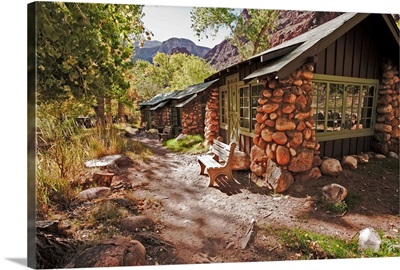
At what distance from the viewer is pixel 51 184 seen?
2.40m

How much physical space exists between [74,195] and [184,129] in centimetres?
Answer: 495

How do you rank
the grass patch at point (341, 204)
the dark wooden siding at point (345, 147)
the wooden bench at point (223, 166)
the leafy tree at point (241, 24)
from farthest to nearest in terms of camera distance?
the dark wooden siding at point (345, 147), the wooden bench at point (223, 166), the leafy tree at point (241, 24), the grass patch at point (341, 204)

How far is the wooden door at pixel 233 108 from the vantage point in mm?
4632

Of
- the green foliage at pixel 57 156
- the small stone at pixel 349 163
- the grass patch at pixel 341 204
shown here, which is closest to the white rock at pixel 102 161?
the green foliage at pixel 57 156

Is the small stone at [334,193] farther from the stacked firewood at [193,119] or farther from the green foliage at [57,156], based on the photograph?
the stacked firewood at [193,119]

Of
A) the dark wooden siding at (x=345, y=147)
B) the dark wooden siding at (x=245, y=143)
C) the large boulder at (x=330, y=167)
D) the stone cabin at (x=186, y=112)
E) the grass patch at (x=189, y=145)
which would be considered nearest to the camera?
the large boulder at (x=330, y=167)

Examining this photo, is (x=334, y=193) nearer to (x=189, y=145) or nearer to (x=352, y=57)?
(x=352, y=57)

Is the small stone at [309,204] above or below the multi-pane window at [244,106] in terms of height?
below

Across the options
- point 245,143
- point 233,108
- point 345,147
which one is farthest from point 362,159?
point 233,108

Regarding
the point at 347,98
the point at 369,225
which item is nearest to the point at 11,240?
the point at 369,225

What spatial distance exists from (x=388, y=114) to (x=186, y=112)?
5247 millimetres

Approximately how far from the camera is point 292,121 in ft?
10.1

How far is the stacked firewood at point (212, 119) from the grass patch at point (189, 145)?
239mm

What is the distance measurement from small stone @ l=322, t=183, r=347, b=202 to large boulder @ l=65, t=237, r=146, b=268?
2424mm
